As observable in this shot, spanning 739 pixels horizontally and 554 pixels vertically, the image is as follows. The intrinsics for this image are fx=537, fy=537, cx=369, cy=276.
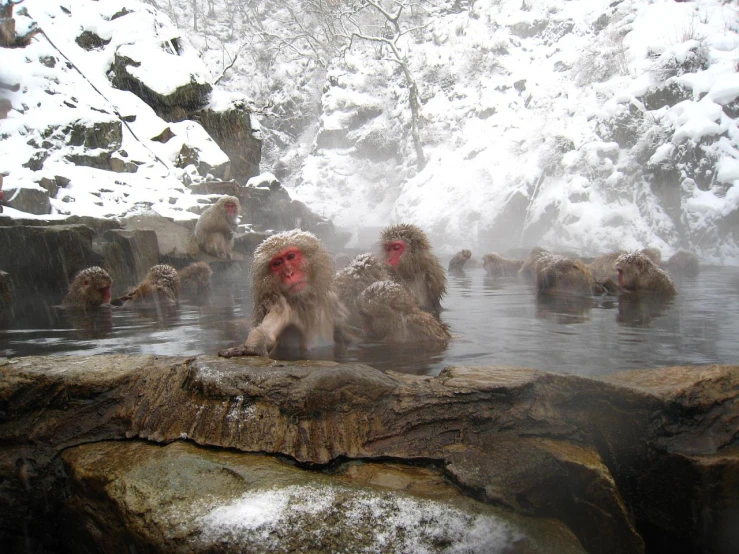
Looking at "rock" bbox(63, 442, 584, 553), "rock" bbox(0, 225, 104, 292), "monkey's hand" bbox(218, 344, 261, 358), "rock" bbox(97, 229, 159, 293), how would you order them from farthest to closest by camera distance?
"rock" bbox(97, 229, 159, 293), "rock" bbox(0, 225, 104, 292), "monkey's hand" bbox(218, 344, 261, 358), "rock" bbox(63, 442, 584, 553)

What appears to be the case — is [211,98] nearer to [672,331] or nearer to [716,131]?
[716,131]

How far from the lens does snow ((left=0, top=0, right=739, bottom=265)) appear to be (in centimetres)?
955

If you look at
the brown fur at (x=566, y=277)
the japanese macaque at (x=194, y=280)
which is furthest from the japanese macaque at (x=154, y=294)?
the brown fur at (x=566, y=277)

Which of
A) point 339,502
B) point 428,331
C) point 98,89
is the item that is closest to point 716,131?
point 428,331

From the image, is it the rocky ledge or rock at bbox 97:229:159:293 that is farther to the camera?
rock at bbox 97:229:159:293

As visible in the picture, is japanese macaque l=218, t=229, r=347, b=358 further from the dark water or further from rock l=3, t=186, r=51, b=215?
rock l=3, t=186, r=51, b=215

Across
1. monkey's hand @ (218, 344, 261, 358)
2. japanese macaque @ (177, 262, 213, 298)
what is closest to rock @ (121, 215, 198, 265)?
japanese macaque @ (177, 262, 213, 298)

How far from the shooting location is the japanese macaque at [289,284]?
3.06 meters

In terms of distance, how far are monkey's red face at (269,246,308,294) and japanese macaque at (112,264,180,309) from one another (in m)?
3.37

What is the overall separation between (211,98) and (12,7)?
176 inches

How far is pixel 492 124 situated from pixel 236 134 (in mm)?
7339

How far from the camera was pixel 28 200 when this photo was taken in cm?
845

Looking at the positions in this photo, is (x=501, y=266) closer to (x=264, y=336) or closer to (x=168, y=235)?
(x=168, y=235)

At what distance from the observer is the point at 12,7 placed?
11750 millimetres
